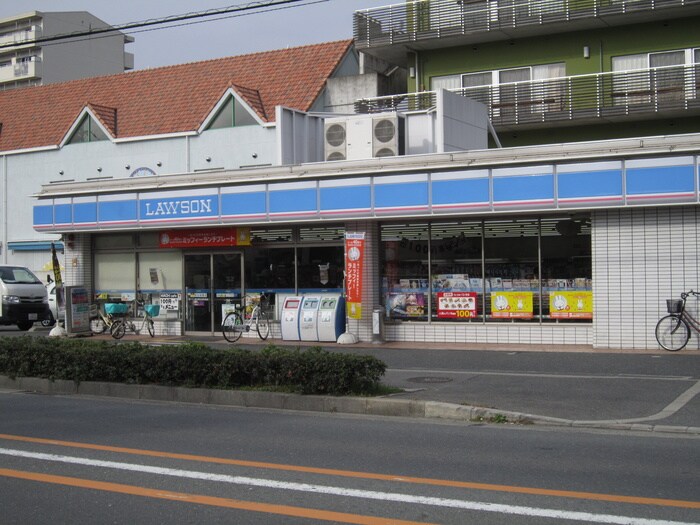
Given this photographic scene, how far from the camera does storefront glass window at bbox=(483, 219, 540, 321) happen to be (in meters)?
18.4

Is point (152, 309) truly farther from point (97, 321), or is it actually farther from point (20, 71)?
point (20, 71)

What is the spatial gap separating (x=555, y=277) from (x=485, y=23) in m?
9.94

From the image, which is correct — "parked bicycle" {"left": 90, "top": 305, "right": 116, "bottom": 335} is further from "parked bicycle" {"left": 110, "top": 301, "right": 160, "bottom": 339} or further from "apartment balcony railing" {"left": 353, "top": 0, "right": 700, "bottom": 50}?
"apartment balcony railing" {"left": 353, "top": 0, "right": 700, "bottom": 50}

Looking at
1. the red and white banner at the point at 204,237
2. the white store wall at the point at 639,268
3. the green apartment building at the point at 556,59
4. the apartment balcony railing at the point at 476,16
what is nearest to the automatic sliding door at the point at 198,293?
the red and white banner at the point at 204,237

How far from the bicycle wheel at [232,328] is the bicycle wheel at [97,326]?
471 cm

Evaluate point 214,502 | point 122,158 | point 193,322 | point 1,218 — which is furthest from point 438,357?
point 1,218

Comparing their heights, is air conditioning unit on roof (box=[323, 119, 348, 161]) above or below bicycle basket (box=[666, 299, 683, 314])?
above

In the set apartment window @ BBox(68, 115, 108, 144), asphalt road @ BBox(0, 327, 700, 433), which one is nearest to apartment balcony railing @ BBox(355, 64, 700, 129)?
asphalt road @ BBox(0, 327, 700, 433)

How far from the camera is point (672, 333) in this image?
16359 mm

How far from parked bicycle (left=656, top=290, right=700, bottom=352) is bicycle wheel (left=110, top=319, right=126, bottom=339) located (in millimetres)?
13806

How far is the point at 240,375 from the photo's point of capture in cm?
1234

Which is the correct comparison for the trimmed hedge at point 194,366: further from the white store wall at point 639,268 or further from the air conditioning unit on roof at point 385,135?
the air conditioning unit on roof at point 385,135

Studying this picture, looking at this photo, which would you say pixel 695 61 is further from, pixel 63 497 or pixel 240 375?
pixel 63 497

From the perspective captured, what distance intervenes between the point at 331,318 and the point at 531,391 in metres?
8.28
